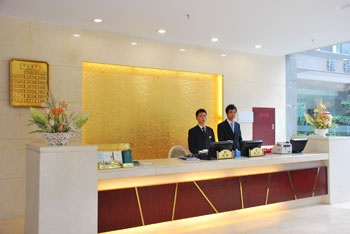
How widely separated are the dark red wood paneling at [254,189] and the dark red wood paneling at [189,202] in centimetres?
75

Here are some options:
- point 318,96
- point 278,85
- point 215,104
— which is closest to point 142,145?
point 215,104

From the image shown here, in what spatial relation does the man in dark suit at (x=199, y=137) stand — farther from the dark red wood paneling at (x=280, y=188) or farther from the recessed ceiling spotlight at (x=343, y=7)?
the recessed ceiling spotlight at (x=343, y=7)

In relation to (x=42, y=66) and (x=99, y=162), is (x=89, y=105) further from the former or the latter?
(x=99, y=162)

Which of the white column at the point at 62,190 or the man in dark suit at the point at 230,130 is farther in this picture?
the man in dark suit at the point at 230,130

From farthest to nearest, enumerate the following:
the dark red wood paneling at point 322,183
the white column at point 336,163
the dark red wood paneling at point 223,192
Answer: the white column at point 336,163
the dark red wood paneling at point 322,183
the dark red wood paneling at point 223,192

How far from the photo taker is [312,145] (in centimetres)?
634

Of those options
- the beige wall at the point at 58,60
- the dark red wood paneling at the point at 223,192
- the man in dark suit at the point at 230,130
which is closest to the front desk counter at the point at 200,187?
the dark red wood paneling at the point at 223,192

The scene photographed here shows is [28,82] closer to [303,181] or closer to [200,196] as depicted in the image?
[200,196]

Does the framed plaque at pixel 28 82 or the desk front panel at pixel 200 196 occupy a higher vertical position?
the framed plaque at pixel 28 82

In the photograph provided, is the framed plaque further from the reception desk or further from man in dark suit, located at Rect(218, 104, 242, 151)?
man in dark suit, located at Rect(218, 104, 242, 151)

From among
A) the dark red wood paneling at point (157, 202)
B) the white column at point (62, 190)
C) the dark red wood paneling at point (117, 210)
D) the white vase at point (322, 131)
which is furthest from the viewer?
the white vase at point (322, 131)

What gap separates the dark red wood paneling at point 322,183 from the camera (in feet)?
19.5

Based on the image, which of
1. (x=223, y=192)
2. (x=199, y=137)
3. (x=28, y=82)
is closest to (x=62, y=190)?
(x=223, y=192)

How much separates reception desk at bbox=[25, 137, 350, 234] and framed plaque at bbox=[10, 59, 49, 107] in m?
1.74
